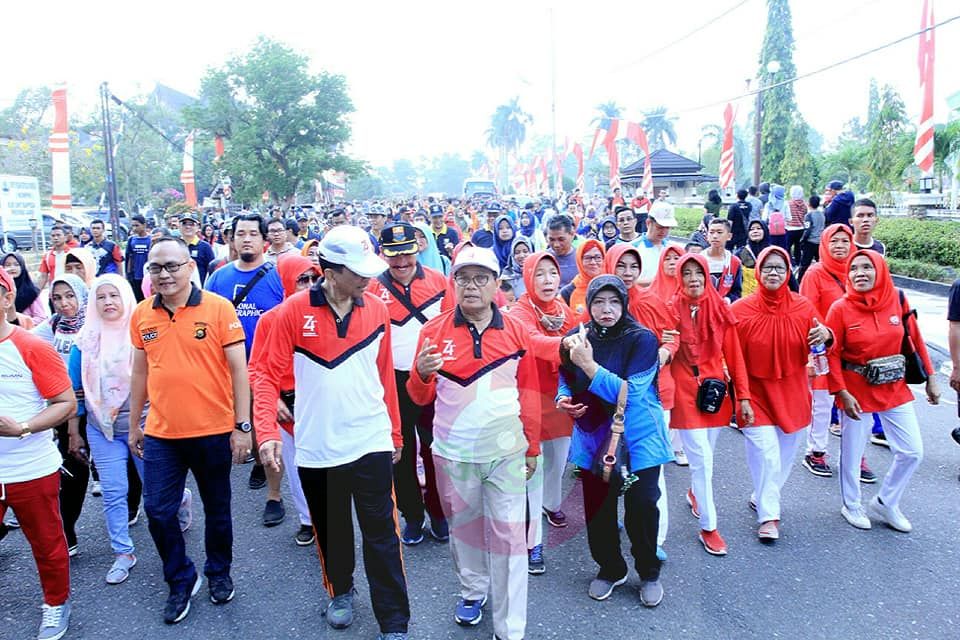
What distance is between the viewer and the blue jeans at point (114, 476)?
4.08 m

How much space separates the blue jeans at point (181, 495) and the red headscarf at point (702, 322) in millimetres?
2805

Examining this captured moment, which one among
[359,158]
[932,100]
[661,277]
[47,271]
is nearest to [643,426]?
[661,277]

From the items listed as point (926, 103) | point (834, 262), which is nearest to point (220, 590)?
point (834, 262)

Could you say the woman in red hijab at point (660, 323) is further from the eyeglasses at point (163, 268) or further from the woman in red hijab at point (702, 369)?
the eyeglasses at point (163, 268)

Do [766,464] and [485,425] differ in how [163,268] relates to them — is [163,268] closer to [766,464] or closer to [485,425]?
[485,425]

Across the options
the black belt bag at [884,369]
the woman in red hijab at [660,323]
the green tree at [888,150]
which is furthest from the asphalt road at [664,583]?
the green tree at [888,150]

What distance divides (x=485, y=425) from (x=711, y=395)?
1704mm

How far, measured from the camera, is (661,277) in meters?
5.49

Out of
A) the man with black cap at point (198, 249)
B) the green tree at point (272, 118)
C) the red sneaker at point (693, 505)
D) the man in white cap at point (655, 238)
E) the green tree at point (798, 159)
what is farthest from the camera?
the green tree at point (798, 159)

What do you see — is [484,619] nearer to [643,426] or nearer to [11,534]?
[643,426]

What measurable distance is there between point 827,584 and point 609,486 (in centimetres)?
134

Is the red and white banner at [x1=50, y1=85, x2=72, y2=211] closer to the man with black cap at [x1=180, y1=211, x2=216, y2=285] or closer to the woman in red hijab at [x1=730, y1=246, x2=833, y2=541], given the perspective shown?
the man with black cap at [x1=180, y1=211, x2=216, y2=285]

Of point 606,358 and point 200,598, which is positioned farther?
point 200,598

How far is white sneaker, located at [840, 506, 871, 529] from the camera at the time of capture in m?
4.41
